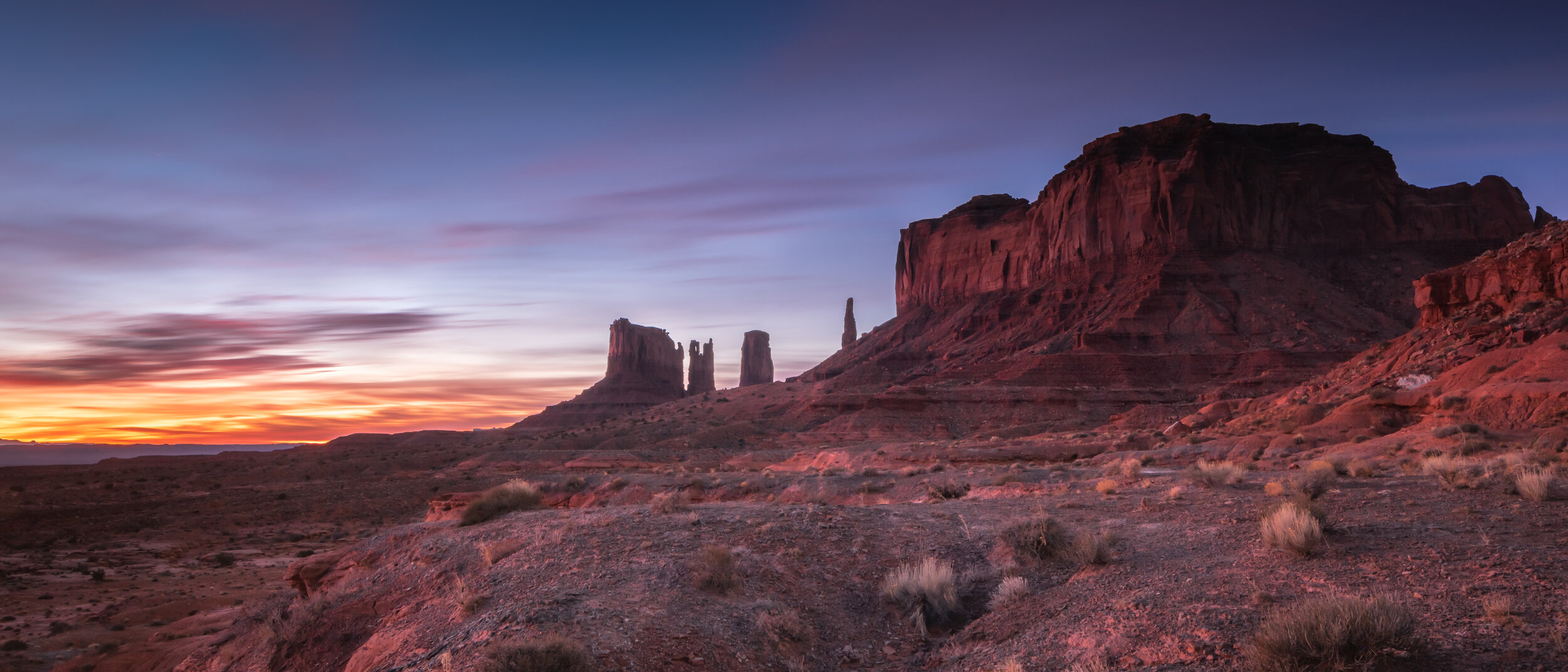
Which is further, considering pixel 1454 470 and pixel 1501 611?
pixel 1454 470

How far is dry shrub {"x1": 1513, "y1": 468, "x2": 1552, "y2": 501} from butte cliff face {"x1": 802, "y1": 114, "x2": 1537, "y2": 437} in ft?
137

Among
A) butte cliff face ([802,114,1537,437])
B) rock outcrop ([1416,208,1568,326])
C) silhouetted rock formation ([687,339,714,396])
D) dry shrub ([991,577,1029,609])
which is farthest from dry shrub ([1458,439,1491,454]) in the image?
silhouetted rock formation ([687,339,714,396])

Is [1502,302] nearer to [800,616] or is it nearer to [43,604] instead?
[800,616]

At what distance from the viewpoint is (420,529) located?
1405 centimetres

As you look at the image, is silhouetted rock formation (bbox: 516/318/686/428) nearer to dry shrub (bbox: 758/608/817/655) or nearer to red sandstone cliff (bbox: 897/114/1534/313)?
red sandstone cliff (bbox: 897/114/1534/313)

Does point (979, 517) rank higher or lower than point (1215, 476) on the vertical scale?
lower

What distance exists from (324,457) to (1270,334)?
76.1m

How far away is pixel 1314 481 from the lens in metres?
11.4

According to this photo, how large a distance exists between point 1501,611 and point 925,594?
436cm

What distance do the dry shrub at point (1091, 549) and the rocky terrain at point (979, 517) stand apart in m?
0.03

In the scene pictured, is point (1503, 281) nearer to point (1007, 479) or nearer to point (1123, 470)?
point (1123, 470)

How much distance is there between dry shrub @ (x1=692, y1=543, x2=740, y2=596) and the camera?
8078 mm

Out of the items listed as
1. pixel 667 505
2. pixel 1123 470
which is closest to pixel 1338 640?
pixel 667 505

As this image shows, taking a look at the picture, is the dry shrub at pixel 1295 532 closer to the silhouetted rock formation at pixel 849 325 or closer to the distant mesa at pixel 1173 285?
the distant mesa at pixel 1173 285
